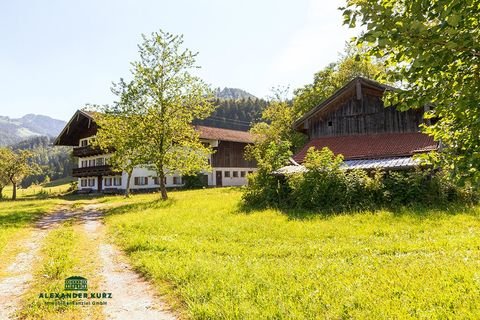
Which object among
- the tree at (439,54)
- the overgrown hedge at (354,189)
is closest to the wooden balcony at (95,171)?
the overgrown hedge at (354,189)

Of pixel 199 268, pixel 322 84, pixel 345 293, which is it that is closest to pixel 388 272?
pixel 345 293

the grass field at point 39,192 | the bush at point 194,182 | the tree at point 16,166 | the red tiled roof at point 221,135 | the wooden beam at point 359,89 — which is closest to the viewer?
the wooden beam at point 359,89

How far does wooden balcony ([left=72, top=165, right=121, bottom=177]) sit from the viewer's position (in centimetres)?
4756

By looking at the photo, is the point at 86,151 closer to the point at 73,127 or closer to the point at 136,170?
the point at 73,127

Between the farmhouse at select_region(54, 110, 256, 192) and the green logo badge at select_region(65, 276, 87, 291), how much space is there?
3821 cm

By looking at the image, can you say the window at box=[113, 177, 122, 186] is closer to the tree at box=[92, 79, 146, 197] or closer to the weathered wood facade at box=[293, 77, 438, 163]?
the tree at box=[92, 79, 146, 197]

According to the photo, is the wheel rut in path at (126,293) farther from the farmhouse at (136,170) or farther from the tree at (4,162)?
the tree at (4,162)

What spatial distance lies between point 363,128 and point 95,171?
129 feet

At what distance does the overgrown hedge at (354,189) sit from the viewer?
16.9 m

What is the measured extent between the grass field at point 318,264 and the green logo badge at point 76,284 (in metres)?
1.51

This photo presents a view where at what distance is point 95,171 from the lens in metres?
49.9

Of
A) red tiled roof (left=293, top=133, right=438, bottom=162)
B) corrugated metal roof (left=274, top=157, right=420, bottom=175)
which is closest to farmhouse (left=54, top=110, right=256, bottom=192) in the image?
red tiled roof (left=293, top=133, right=438, bottom=162)

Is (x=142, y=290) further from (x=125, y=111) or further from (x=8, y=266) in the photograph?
(x=125, y=111)

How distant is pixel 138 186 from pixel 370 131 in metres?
31.8
